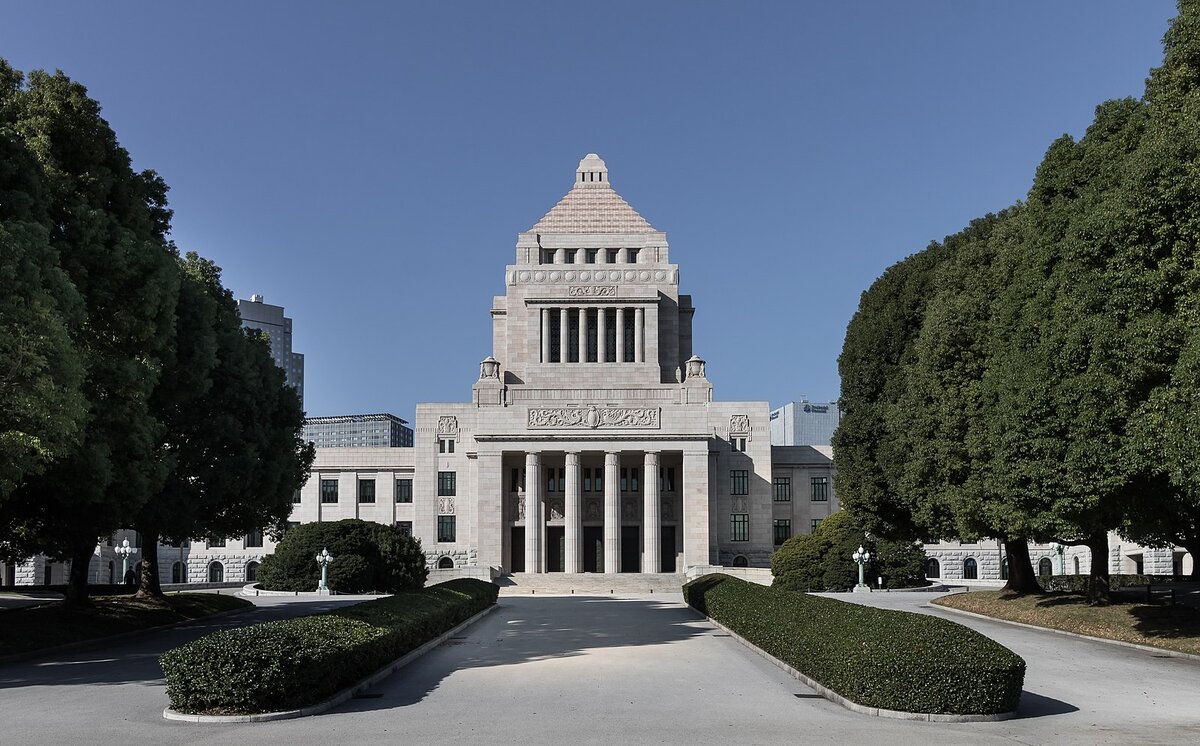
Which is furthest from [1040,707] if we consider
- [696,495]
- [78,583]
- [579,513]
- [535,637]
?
[579,513]

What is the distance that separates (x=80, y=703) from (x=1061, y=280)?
2097 cm

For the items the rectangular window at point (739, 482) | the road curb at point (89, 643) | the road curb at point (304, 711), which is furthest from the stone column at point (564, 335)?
the road curb at point (304, 711)

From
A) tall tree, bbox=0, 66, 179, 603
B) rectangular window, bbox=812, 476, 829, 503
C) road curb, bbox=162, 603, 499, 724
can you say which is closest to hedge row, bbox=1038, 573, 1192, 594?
rectangular window, bbox=812, 476, 829, 503

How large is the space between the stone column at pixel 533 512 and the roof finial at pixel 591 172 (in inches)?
1329

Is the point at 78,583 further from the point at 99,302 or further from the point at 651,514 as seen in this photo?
the point at 651,514

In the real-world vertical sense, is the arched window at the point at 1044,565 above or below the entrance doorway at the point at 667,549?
below

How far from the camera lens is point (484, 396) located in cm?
7069

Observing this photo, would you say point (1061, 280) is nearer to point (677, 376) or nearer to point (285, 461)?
point (285, 461)

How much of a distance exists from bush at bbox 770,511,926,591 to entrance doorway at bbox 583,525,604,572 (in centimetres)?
1437

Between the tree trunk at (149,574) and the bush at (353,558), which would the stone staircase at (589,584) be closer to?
the bush at (353,558)

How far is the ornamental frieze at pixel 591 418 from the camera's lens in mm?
66250

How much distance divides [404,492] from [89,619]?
169 ft

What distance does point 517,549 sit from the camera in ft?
234

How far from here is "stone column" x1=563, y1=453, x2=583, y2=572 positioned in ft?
216
